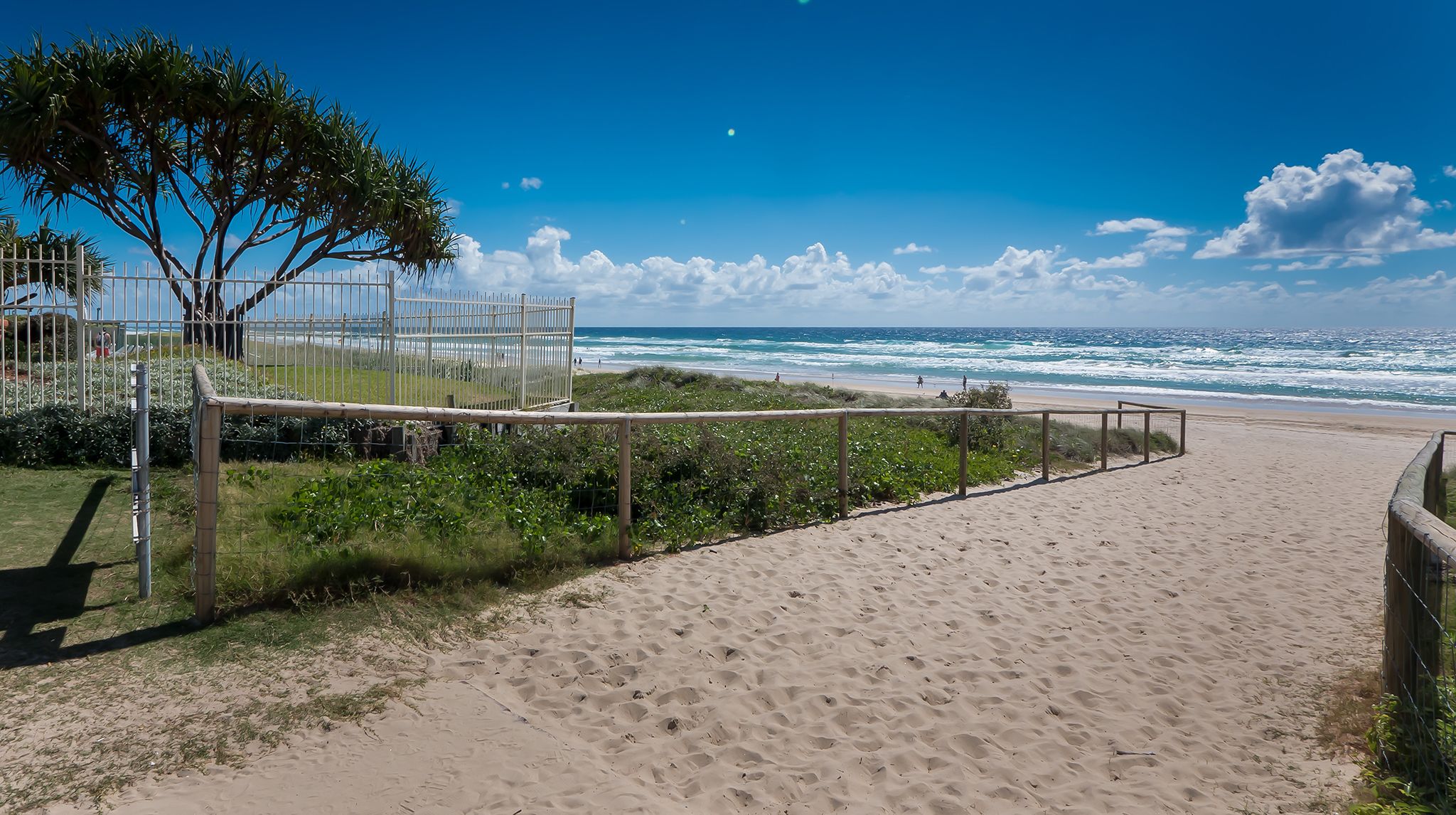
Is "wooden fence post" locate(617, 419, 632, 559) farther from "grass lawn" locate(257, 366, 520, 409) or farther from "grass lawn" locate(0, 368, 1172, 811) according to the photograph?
"grass lawn" locate(257, 366, 520, 409)

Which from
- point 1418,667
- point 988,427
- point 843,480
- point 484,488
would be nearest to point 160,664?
point 484,488

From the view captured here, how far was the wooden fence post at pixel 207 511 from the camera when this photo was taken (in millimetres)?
4191

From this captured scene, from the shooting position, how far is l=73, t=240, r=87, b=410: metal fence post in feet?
28.0

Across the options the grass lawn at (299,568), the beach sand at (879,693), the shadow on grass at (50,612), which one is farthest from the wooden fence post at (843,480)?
the shadow on grass at (50,612)

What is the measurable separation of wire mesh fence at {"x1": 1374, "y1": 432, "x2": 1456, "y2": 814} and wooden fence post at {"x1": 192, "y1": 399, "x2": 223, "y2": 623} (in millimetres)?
5357

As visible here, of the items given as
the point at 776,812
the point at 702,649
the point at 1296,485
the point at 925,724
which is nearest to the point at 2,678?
the point at 702,649

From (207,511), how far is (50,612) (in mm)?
1079

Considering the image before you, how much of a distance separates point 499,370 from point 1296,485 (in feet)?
37.9

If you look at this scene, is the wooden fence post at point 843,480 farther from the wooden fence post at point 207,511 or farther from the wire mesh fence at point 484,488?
the wooden fence post at point 207,511

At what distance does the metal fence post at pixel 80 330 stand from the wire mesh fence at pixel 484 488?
60.6 inches

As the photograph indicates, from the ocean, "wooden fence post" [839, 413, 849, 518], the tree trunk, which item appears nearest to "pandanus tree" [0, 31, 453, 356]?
the tree trunk

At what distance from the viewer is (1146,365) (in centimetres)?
5188

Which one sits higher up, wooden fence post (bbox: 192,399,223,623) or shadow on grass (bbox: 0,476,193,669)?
wooden fence post (bbox: 192,399,223,623)

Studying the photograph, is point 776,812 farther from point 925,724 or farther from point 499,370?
point 499,370
